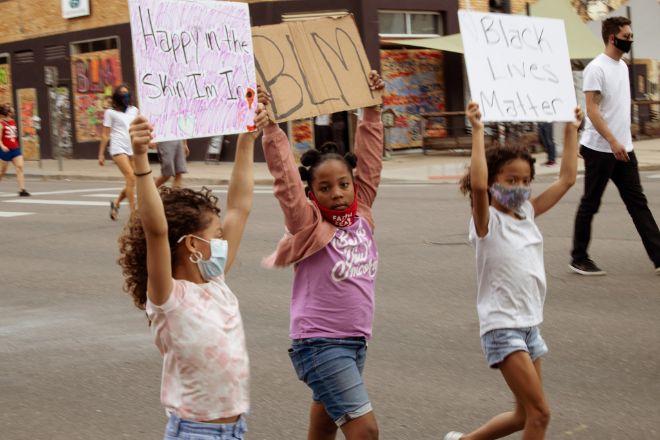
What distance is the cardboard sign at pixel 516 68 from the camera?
4.51 meters

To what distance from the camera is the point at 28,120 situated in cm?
3288

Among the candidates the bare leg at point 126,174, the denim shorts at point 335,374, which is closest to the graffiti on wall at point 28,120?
the bare leg at point 126,174

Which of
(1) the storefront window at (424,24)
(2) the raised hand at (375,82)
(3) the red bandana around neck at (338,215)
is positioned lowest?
(3) the red bandana around neck at (338,215)

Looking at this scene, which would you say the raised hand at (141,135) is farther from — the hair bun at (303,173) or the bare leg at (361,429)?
the bare leg at (361,429)

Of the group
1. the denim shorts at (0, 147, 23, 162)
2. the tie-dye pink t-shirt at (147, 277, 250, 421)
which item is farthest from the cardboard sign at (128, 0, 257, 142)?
the denim shorts at (0, 147, 23, 162)

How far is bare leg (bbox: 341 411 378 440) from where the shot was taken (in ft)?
11.9

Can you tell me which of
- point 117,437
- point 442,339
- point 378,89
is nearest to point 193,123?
point 378,89

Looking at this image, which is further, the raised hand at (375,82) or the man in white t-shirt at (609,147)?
the man in white t-shirt at (609,147)

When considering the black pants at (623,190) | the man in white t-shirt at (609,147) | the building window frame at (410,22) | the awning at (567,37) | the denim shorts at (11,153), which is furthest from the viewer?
the building window frame at (410,22)

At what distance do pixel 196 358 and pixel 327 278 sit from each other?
76 centimetres

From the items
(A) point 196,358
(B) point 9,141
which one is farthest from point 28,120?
(A) point 196,358

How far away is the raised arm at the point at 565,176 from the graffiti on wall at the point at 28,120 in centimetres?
2935

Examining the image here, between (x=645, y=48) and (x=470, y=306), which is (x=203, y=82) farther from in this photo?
(x=645, y=48)

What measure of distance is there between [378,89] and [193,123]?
872 mm
